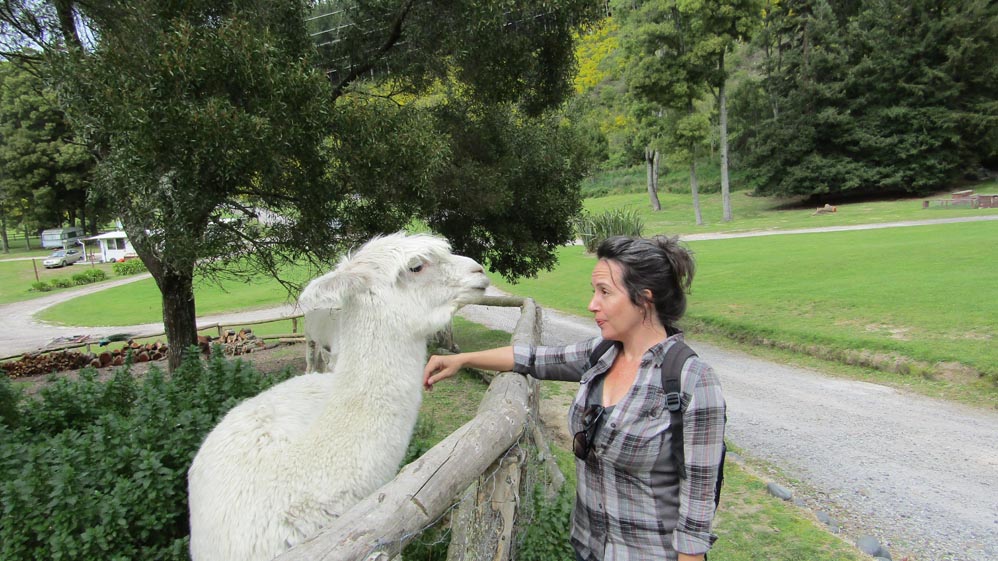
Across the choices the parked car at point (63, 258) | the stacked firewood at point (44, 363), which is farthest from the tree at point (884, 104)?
the parked car at point (63, 258)

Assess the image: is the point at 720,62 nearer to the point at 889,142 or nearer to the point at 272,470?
the point at 889,142

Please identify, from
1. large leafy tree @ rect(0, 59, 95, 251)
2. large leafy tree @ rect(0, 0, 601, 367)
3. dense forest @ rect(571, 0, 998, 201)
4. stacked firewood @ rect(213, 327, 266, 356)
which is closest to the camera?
A: large leafy tree @ rect(0, 0, 601, 367)

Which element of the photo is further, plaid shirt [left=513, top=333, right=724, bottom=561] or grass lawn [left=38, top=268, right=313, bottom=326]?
grass lawn [left=38, top=268, right=313, bottom=326]

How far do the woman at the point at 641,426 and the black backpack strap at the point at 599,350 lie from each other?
0.05m

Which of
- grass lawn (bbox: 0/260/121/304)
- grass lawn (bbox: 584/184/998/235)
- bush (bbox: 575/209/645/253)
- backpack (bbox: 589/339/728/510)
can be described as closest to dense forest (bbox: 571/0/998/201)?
grass lawn (bbox: 584/184/998/235)

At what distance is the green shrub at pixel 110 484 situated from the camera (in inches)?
112

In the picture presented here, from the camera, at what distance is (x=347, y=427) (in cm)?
226

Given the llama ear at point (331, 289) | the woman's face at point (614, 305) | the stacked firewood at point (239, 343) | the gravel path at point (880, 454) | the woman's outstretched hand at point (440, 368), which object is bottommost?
the gravel path at point (880, 454)

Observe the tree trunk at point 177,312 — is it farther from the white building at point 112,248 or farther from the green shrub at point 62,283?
the white building at point 112,248

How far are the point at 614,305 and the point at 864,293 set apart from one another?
12.7 m

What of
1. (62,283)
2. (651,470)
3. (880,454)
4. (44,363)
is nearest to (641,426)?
(651,470)

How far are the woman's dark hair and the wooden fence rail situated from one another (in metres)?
0.83

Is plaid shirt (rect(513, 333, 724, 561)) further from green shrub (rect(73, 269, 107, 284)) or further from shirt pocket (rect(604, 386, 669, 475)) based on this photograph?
green shrub (rect(73, 269, 107, 284))

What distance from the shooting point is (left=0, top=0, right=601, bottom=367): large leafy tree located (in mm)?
5180
